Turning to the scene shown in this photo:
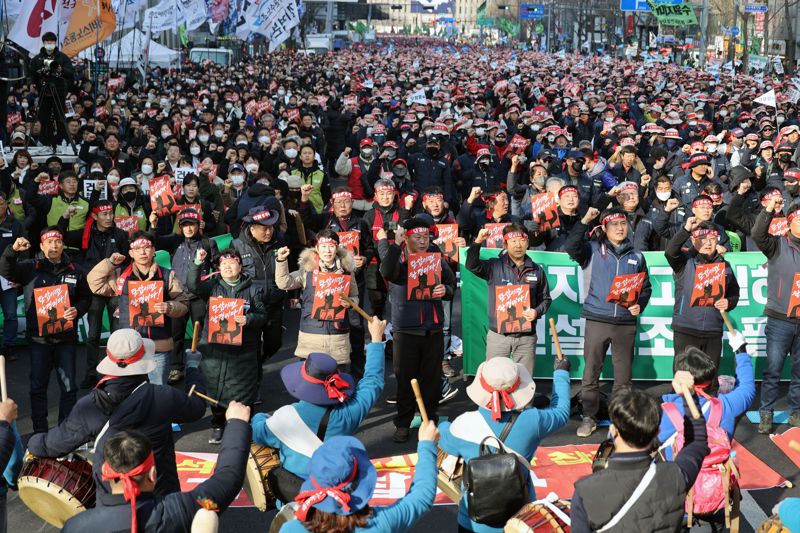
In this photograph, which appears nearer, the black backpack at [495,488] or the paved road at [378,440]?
the black backpack at [495,488]

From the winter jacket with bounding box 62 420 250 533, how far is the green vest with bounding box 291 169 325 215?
8.54 metres

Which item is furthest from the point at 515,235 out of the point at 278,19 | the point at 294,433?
the point at 278,19

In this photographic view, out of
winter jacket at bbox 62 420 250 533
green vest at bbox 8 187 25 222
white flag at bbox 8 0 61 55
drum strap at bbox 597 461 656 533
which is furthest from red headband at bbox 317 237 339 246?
white flag at bbox 8 0 61 55

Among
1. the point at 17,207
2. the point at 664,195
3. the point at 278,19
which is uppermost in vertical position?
the point at 278,19

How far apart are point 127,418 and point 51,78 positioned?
44.7ft

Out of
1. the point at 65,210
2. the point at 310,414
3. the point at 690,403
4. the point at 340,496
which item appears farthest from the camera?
the point at 65,210

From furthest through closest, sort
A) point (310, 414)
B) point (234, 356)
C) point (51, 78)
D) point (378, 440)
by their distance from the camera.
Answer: point (51, 78), point (378, 440), point (234, 356), point (310, 414)

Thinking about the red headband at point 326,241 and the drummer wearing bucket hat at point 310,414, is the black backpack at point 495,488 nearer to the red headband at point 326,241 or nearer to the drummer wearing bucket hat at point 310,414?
the drummer wearing bucket hat at point 310,414

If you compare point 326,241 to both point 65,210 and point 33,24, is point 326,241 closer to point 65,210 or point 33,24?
point 65,210

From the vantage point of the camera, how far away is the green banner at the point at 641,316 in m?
9.32

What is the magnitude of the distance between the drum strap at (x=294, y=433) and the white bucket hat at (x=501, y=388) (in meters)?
0.86

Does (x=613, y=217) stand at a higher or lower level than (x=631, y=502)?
higher

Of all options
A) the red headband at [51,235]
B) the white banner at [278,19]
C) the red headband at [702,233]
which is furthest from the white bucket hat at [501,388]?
the white banner at [278,19]

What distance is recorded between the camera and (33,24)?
18.3 meters
